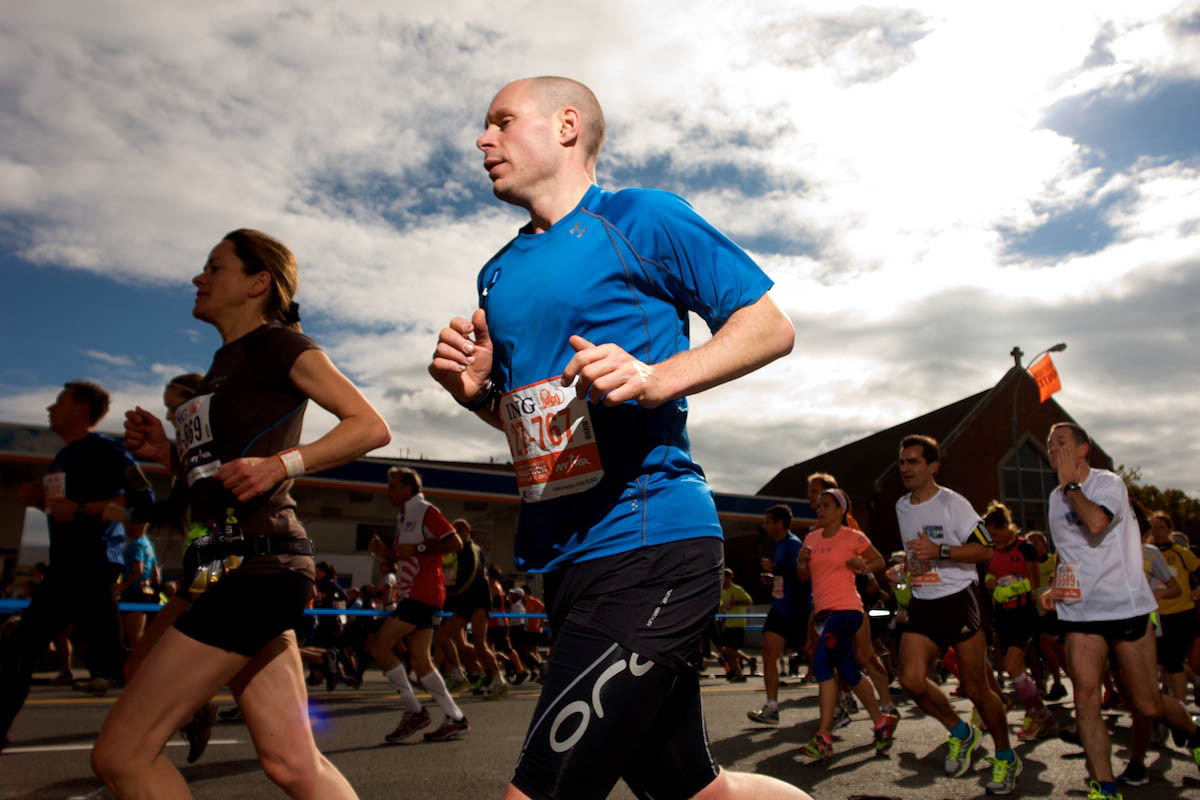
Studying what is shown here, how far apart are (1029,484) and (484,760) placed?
129 ft

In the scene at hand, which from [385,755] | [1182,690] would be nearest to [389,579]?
[385,755]

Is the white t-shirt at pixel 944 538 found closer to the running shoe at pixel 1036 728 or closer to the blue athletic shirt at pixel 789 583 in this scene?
the running shoe at pixel 1036 728

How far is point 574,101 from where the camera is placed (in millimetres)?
2414

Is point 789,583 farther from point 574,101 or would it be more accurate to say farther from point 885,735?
point 574,101

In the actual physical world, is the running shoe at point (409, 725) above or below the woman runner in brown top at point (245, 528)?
below

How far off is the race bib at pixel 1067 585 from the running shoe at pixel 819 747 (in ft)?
6.58

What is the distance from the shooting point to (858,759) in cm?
682

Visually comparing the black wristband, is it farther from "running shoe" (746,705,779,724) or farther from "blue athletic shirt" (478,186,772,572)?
"running shoe" (746,705,779,724)

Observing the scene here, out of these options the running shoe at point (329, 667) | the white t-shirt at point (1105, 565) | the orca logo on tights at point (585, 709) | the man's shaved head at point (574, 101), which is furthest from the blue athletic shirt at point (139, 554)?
the orca logo on tights at point (585, 709)

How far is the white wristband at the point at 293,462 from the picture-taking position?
2863mm

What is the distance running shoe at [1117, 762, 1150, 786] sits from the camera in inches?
230

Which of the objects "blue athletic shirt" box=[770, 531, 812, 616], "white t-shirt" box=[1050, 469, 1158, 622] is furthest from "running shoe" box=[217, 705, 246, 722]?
"white t-shirt" box=[1050, 469, 1158, 622]

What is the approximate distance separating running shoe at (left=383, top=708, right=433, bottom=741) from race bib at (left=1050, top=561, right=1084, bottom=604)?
4.67m

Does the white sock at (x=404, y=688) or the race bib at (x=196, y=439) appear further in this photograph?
the white sock at (x=404, y=688)
